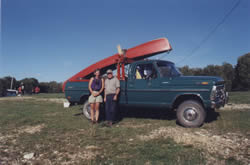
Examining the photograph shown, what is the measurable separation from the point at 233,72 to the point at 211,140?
48868mm

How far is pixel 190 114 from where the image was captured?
513cm

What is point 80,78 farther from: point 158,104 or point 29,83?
point 29,83

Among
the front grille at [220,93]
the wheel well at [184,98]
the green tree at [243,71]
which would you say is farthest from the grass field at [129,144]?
the green tree at [243,71]

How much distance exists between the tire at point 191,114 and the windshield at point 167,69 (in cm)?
106

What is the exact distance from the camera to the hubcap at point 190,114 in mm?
5102

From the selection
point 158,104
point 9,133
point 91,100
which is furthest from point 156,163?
point 9,133

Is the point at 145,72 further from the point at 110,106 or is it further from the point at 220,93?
the point at 220,93

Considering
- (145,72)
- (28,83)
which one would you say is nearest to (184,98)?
(145,72)

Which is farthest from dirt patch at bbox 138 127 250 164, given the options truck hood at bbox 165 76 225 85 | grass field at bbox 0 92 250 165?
truck hood at bbox 165 76 225 85

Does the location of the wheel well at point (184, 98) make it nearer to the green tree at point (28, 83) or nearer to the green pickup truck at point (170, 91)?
the green pickup truck at point (170, 91)

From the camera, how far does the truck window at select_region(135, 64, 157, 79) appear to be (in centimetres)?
579

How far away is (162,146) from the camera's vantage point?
3666 millimetres

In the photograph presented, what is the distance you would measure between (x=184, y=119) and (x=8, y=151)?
4570 mm

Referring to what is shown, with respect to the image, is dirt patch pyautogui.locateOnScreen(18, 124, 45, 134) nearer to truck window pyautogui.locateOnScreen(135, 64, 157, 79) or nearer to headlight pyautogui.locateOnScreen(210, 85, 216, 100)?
truck window pyautogui.locateOnScreen(135, 64, 157, 79)
